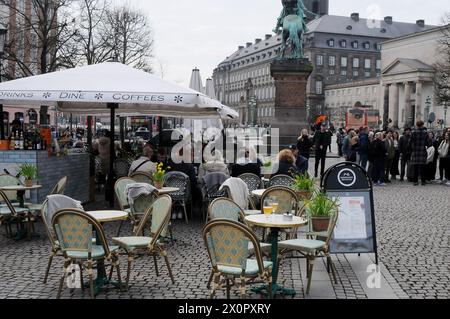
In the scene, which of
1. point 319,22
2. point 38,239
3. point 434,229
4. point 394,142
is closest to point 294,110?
point 394,142

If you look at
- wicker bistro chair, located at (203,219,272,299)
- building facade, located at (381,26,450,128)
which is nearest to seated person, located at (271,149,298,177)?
wicker bistro chair, located at (203,219,272,299)

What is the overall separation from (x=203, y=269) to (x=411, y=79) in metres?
91.7

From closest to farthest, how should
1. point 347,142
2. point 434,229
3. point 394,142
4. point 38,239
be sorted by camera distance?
point 38,239 → point 434,229 → point 394,142 → point 347,142

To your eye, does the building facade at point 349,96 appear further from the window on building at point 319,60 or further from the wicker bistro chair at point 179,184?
the wicker bistro chair at point 179,184

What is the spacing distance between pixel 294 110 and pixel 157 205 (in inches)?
873

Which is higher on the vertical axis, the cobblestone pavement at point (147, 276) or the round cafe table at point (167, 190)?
the round cafe table at point (167, 190)

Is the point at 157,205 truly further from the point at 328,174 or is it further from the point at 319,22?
the point at 319,22

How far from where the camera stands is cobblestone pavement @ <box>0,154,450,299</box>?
258 inches

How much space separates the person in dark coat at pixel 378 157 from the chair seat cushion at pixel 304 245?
1280 centimetres

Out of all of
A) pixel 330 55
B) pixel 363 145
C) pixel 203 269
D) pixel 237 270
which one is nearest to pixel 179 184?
pixel 203 269

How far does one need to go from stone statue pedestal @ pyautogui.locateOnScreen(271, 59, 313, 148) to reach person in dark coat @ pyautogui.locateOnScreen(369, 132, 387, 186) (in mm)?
9541

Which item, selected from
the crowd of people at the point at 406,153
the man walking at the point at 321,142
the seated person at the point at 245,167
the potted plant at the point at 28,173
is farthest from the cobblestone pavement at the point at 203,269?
the man walking at the point at 321,142

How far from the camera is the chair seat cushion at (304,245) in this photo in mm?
6629
